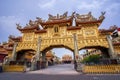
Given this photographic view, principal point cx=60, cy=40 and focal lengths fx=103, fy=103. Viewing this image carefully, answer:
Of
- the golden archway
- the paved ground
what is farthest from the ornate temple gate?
the paved ground

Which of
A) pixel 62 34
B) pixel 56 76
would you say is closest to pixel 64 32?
pixel 62 34

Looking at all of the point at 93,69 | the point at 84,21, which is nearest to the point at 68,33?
the point at 84,21

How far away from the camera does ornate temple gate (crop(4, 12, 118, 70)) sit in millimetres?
14780

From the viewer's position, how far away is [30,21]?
1852cm

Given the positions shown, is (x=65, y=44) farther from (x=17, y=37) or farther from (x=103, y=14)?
(x=17, y=37)

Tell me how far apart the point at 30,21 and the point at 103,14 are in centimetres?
1222

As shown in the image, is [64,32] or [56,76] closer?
[56,76]

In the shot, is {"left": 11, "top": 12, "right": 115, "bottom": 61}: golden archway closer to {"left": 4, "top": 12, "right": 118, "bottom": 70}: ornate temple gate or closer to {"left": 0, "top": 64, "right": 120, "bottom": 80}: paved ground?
{"left": 4, "top": 12, "right": 118, "bottom": 70}: ornate temple gate

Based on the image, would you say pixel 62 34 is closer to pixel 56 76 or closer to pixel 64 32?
pixel 64 32

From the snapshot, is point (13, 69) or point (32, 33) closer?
point (13, 69)

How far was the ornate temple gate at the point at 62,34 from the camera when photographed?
1478 centimetres

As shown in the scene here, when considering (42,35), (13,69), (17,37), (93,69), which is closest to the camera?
(93,69)

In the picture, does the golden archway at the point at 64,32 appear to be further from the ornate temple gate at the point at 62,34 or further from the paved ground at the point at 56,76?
the paved ground at the point at 56,76

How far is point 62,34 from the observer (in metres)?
16.2
